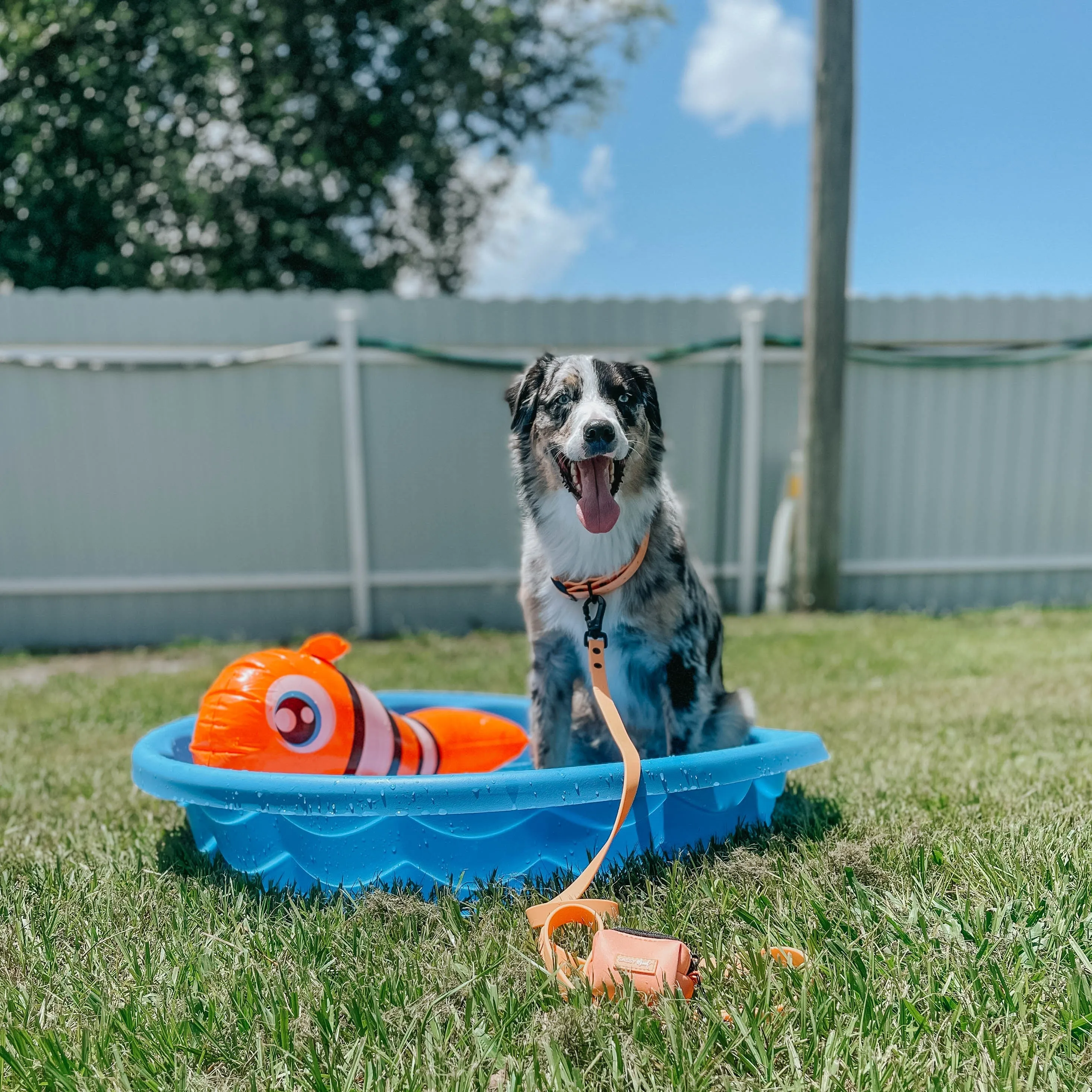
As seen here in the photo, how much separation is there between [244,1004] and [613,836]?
0.85 metres

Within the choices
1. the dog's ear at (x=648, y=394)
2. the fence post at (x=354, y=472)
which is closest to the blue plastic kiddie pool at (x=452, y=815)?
the dog's ear at (x=648, y=394)

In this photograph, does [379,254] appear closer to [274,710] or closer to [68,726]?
[68,726]

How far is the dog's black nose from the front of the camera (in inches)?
88.0

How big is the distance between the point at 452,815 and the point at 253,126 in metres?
16.4

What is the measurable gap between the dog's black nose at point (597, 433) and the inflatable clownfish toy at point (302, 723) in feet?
3.72

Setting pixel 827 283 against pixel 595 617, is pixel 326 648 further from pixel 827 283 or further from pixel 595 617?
pixel 827 283

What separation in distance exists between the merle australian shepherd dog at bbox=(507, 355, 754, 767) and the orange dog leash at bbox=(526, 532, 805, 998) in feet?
0.15

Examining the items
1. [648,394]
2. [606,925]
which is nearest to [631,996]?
[606,925]

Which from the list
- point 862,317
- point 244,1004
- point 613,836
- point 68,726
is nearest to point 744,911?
point 613,836

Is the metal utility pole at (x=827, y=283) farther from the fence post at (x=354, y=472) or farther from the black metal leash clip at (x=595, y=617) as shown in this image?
the black metal leash clip at (x=595, y=617)

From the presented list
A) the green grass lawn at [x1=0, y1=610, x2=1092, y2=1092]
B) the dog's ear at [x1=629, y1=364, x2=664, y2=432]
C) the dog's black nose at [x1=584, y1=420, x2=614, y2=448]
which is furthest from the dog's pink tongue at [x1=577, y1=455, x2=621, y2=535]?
the green grass lawn at [x1=0, y1=610, x2=1092, y2=1092]

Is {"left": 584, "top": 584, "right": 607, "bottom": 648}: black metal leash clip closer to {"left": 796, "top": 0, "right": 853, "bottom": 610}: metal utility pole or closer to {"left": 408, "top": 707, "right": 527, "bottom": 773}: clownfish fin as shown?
{"left": 408, "top": 707, "right": 527, "bottom": 773}: clownfish fin

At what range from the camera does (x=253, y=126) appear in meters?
15.6

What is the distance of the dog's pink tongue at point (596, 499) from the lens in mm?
2367
